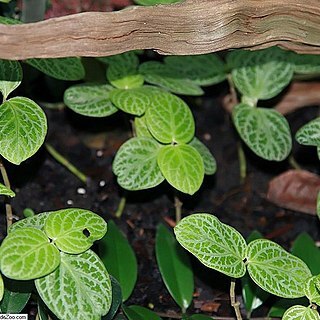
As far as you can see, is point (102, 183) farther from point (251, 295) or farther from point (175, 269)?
point (251, 295)

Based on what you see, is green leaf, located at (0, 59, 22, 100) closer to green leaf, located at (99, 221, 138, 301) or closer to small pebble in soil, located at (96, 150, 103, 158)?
green leaf, located at (99, 221, 138, 301)

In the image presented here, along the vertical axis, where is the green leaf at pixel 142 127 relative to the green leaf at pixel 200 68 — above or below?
below

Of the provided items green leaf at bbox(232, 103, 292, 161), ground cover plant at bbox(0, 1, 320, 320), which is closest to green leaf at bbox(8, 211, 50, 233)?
ground cover plant at bbox(0, 1, 320, 320)

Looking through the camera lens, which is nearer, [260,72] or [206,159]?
[206,159]

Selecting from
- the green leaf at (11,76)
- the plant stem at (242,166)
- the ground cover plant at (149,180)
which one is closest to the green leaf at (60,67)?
the ground cover plant at (149,180)

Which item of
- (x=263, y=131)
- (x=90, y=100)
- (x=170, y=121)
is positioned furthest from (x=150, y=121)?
(x=263, y=131)

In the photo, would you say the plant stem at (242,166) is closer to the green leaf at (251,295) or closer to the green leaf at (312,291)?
the green leaf at (251,295)
